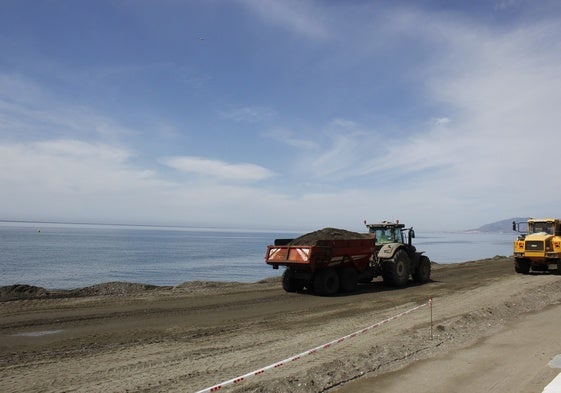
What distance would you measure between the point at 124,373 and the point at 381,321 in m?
6.60

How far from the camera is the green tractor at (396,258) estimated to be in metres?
17.7

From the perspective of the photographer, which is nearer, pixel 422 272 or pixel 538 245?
pixel 422 272

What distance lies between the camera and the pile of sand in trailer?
16.2 meters

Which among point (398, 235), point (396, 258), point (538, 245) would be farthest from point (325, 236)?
point (538, 245)

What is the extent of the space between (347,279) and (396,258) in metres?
2.66

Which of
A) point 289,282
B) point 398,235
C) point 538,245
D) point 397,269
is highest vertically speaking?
point 398,235

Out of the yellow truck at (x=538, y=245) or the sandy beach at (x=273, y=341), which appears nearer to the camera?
the sandy beach at (x=273, y=341)

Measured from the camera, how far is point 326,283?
1551 cm

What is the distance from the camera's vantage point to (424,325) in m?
10.5

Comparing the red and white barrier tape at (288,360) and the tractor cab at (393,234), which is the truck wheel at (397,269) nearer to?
the tractor cab at (393,234)

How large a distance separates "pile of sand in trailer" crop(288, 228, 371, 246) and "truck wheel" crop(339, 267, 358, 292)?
1.25m

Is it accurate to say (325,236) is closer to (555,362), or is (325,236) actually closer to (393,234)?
(393,234)

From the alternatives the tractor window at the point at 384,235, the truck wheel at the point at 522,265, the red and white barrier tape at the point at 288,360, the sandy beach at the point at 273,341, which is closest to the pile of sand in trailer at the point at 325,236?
the tractor window at the point at 384,235

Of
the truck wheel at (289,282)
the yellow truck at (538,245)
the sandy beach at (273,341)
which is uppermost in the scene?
the yellow truck at (538,245)
